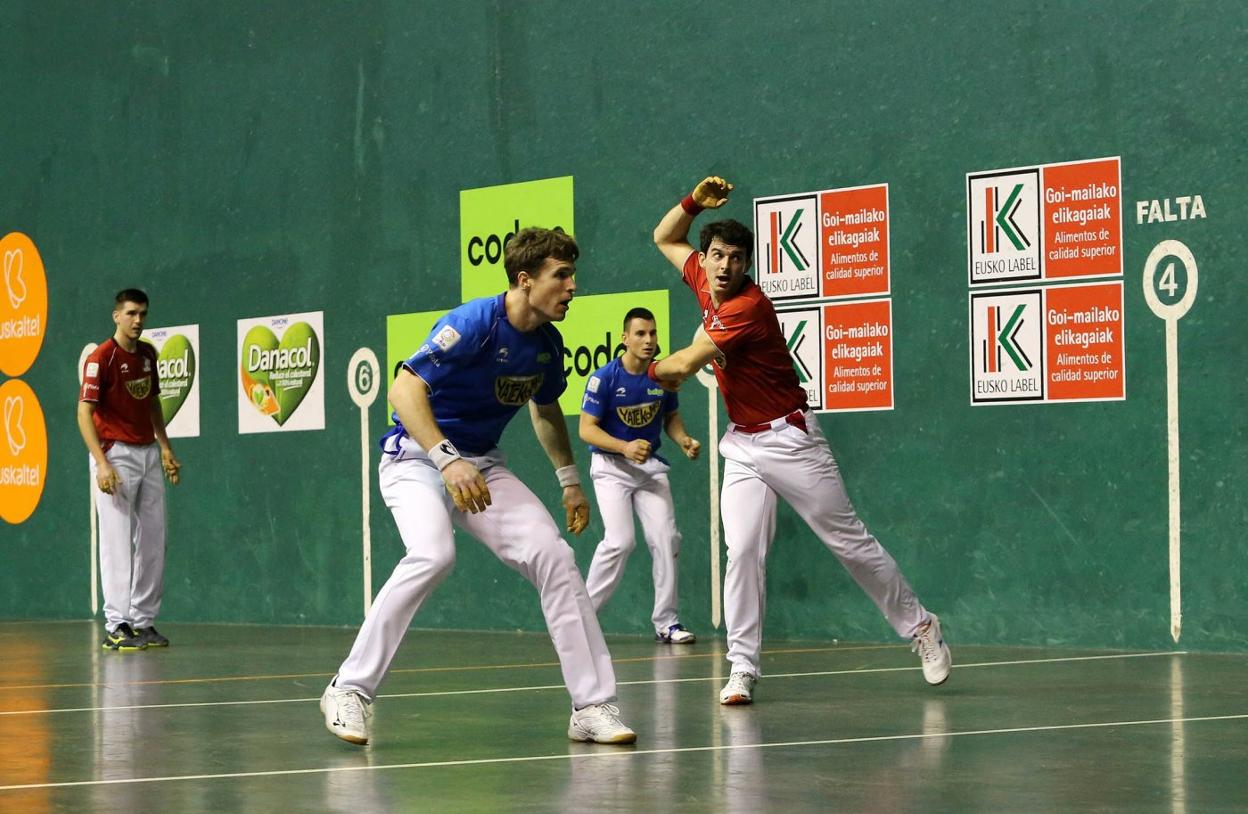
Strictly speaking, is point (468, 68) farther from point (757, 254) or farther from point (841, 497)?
point (841, 497)

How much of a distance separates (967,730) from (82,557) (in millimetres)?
9777

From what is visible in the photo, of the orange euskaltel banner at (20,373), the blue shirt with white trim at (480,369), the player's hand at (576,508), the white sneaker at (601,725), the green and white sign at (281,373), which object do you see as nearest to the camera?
the white sneaker at (601,725)

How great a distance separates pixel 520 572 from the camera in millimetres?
6262

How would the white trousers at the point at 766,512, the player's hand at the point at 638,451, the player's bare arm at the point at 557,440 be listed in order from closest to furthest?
1. the player's bare arm at the point at 557,440
2. the white trousers at the point at 766,512
3. the player's hand at the point at 638,451

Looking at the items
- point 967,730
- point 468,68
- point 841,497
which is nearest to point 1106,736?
point 967,730

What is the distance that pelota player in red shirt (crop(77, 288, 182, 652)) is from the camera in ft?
36.2

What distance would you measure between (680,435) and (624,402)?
1.19 feet

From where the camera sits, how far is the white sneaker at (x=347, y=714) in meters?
6.18

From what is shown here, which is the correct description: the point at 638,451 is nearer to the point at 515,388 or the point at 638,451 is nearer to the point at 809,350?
the point at 809,350

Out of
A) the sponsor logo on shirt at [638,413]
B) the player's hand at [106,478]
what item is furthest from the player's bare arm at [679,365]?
the player's hand at [106,478]

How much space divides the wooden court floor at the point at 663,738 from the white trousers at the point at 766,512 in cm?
31

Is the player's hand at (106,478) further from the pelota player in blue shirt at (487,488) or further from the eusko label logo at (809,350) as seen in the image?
the pelota player in blue shirt at (487,488)

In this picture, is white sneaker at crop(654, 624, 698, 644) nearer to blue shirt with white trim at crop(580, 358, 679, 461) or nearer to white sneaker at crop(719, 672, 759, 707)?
blue shirt with white trim at crop(580, 358, 679, 461)

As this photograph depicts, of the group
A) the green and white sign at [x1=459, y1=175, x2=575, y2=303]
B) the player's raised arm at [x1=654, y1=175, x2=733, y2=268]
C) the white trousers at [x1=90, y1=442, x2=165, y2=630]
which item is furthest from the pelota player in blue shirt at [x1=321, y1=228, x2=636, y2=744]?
the green and white sign at [x1=459, y1=175, x2=575, y2=303]
